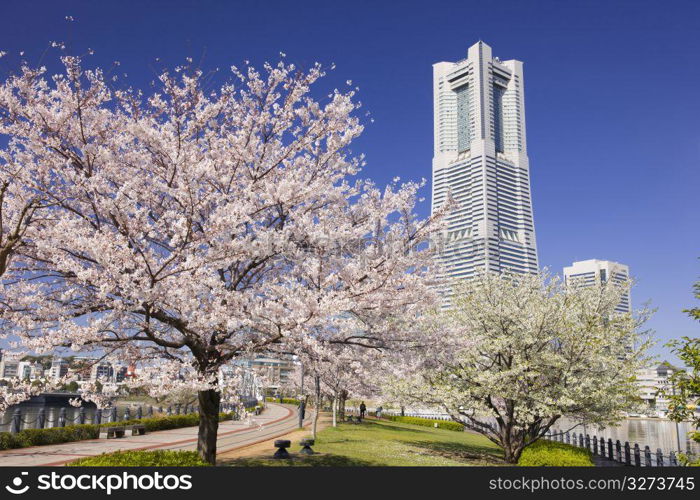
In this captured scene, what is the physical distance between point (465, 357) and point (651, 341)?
8.84 metres

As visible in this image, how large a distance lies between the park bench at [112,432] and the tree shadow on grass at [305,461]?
11.3 meters

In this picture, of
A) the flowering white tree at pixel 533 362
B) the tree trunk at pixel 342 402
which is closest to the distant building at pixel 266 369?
the flowering white tree at pixel 533 362

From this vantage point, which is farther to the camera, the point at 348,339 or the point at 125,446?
the point at 125,446

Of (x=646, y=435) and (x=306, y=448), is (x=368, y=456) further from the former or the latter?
(x=646, y=435)

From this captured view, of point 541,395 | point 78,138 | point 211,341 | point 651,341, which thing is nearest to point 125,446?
point 211,341

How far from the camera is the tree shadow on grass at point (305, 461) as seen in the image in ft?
58.1

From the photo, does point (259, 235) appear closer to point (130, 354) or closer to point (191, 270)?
point (191, 270)

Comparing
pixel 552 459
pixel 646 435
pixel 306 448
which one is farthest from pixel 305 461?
pixel 646 435

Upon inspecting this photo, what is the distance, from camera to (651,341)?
23359 millimetres

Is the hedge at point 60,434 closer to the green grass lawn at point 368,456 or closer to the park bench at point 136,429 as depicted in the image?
the park bench at point 136,429

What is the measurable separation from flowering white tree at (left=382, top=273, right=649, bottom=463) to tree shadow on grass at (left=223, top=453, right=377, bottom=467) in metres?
3.92

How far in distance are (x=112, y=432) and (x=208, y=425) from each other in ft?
55.4

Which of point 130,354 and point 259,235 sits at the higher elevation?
point 259,235
